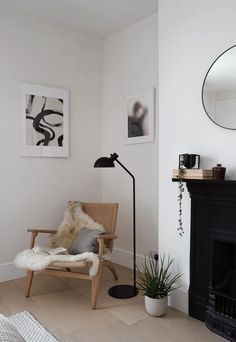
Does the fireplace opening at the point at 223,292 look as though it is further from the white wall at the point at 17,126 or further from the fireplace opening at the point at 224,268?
the white wall at the point at 17,126

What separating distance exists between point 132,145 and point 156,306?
69.9 inches

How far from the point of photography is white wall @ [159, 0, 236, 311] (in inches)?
86.4

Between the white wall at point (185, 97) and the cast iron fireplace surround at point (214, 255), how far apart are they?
10 cm

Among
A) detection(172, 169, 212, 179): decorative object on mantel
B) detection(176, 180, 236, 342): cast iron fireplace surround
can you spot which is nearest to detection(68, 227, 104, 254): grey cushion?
detection(176, 180, 236, 342): cast iron fireplace surround

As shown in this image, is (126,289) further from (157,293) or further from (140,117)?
(140,117)

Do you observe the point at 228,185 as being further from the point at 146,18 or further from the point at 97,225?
the point at 146,18

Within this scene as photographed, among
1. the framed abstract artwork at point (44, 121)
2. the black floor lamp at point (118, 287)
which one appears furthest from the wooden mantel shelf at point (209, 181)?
the framed abstract artwork at point (44, 121)

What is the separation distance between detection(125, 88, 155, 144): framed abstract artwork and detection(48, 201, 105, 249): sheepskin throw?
98 centimetres

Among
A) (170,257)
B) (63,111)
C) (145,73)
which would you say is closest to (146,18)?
(145,73)

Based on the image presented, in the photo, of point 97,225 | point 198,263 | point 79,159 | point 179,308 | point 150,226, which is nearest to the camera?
point 198,263

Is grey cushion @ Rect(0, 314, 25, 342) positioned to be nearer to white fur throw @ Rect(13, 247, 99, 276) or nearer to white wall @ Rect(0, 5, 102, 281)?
white fur throw @ Rect(13, 247, 99, 276)

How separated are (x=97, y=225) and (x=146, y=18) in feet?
7.36

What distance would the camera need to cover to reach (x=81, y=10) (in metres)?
3.20

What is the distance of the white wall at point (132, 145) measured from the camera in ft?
11.0
